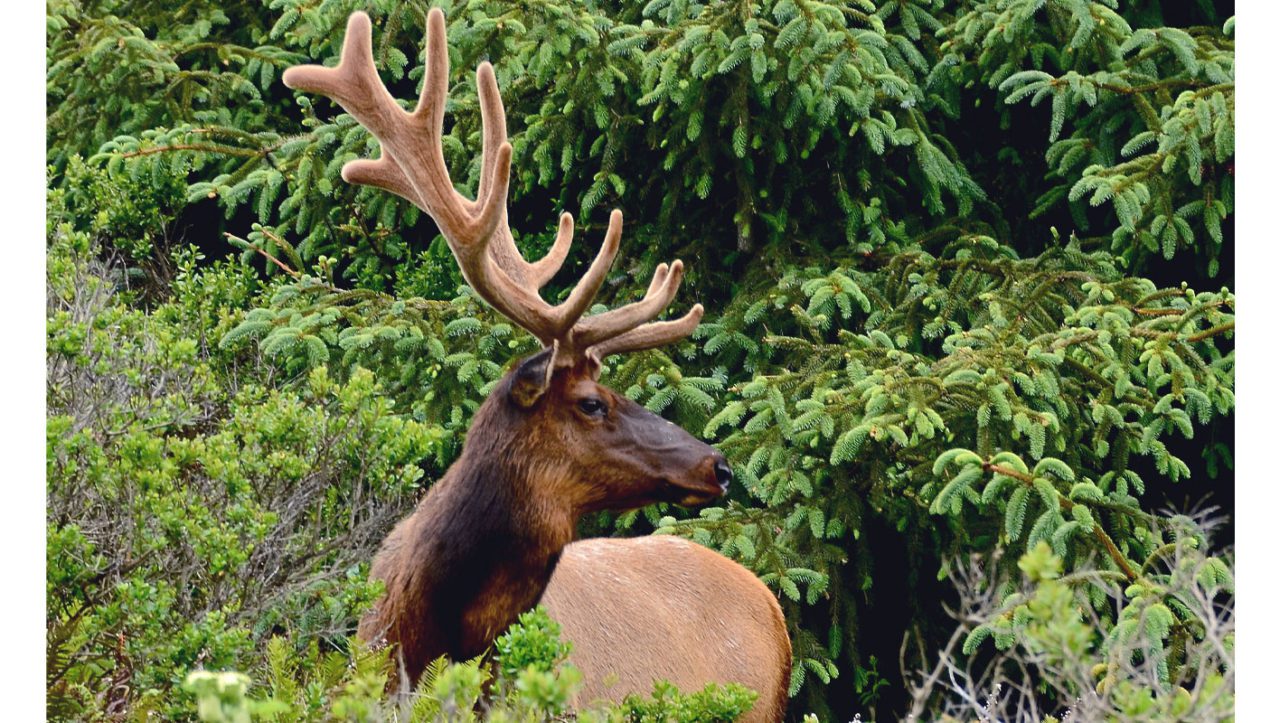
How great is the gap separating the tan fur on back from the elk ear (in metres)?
0.66

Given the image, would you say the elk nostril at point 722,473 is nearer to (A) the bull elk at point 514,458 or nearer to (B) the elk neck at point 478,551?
(A) the bull elk at point 514,458

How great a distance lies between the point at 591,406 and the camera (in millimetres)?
4461

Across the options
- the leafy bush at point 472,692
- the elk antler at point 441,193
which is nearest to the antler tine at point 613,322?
the elk antler at point 441,193

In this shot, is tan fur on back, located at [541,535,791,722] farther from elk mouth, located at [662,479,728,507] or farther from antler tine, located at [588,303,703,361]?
antler tine, located at [588,303,703,361]

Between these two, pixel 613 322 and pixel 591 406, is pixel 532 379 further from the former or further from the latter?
pixel 613 322

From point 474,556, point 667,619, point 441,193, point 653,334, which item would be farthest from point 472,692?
point 667,619

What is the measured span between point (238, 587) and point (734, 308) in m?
3.24

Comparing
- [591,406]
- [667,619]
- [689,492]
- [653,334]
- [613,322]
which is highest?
[613,322]

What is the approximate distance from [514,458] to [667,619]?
1064mm

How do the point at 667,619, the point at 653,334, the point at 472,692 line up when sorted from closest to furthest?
the point at 472,692 < the point at 653,334 < the point at 667,619

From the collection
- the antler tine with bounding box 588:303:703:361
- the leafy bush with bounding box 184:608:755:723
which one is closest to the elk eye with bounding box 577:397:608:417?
the antler tine with bounding box 588:303:703:361

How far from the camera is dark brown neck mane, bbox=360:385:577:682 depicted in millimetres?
4234

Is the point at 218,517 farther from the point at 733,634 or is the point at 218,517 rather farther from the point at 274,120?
the point at 274,120

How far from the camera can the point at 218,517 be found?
4125 millimetres
